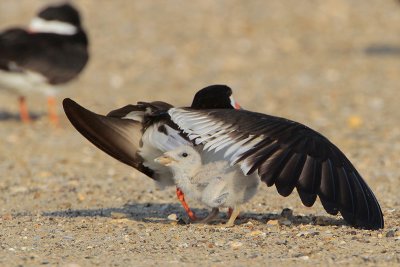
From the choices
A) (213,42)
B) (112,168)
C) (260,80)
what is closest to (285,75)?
(260,80)

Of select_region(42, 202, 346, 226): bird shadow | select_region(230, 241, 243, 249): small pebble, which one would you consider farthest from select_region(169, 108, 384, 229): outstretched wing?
select_region(42, 202, 346, 226): bird shadow

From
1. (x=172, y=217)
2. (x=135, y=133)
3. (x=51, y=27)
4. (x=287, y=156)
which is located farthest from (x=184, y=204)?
(x=51, y=27)

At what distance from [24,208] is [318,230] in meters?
2.60

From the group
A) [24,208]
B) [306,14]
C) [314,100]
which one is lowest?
[24,208]

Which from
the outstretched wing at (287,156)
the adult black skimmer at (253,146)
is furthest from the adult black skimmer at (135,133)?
the outstretched wing at (287,156)

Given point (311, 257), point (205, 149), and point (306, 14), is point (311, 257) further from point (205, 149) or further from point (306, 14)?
point (306, 14)

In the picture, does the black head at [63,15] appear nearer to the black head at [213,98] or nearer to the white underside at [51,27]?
the white underside at [51,27]

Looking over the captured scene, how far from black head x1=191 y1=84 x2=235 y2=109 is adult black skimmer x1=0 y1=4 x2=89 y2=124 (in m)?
5.99

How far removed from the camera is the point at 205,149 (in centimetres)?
576

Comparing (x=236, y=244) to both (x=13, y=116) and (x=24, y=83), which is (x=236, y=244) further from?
(x=13, y=116)

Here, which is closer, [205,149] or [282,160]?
[282,160]

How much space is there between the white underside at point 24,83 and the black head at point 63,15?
1408 mm

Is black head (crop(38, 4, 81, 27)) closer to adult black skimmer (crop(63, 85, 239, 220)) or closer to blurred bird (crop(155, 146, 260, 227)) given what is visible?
adult black skimmer (crop(63, 85, 239, 220))

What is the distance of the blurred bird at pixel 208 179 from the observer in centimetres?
575
